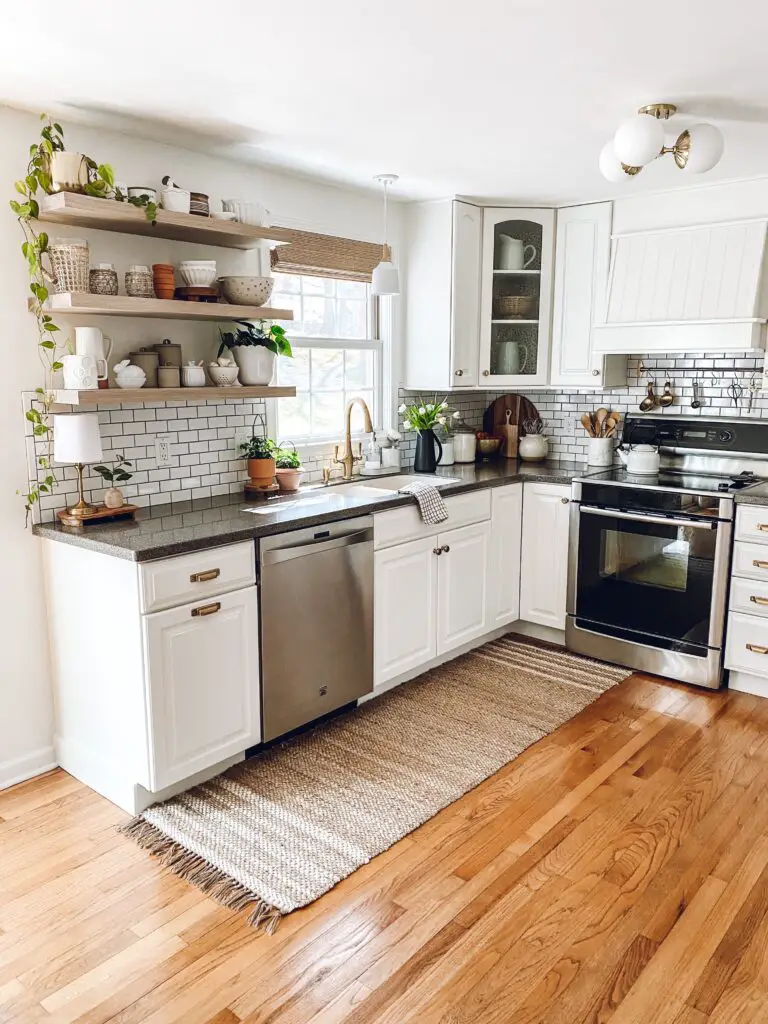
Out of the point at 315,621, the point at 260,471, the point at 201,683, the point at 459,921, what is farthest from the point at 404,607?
the point at 459,921

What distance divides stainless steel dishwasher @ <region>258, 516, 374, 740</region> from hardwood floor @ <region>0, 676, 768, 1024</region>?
703 millimetres

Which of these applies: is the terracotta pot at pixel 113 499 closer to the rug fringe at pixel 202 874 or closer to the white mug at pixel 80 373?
the white mug at pixel 80 373

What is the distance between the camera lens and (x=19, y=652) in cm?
284

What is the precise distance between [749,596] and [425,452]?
66.0 inches

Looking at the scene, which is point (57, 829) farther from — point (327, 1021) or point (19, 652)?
point (327, 1021)

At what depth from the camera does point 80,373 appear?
2643 mm

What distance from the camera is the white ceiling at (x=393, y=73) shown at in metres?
1.98

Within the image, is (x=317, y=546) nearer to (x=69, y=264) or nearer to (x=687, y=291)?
(x=69, y=264)

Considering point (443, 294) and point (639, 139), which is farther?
point (443, 294)

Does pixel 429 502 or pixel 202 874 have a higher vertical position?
pixel 429 502

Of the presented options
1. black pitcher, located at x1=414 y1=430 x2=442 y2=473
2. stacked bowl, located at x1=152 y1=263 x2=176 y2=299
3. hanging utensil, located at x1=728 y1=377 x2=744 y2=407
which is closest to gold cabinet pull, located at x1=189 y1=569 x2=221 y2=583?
stacked bowl, located at x1=152 y1=263 x2=176 y2=299

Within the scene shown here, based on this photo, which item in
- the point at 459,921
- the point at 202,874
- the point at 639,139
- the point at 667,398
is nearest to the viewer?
the point at 459,921

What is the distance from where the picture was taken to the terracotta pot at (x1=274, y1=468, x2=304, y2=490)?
3469 mm

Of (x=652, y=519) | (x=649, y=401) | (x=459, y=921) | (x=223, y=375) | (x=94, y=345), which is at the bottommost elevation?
(x=459, y=921)
